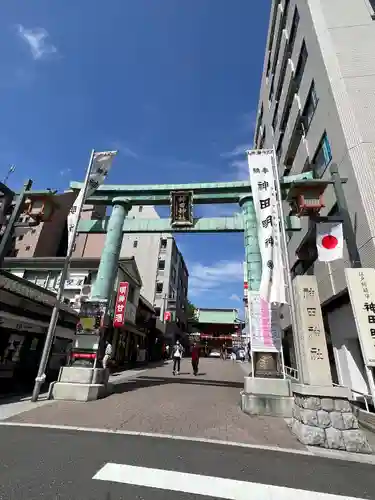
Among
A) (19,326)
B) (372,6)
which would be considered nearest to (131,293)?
(19,326)

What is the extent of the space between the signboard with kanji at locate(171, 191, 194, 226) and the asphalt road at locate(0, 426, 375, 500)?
27.9ft

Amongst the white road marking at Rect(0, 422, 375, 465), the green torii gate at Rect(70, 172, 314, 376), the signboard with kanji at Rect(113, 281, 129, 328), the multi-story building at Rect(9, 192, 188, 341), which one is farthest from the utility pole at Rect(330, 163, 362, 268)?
the multi-story building at Rect(9, 192, 188, 341)

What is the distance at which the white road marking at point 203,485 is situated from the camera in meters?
3.31

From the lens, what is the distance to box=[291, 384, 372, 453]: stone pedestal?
526cm

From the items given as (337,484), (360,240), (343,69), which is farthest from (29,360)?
(343,69)

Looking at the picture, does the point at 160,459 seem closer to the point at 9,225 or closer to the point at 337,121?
the point at 9,225

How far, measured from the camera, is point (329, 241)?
7.92 metres

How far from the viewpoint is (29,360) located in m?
12.1

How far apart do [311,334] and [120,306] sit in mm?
15254

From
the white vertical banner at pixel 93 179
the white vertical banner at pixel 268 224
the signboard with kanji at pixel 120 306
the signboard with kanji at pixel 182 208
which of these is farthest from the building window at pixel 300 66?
the signboard with kanji at pixel 120 306

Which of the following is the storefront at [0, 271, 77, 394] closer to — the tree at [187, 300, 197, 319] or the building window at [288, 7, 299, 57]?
the building window at [288, 7, 299, 57]

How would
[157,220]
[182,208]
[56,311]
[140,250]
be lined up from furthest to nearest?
[140,250], [157,220], [182,208], [56,311]

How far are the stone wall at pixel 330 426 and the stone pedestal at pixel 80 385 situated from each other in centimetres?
658

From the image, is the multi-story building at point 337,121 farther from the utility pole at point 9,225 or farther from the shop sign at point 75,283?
the shop sign at point 75,283
